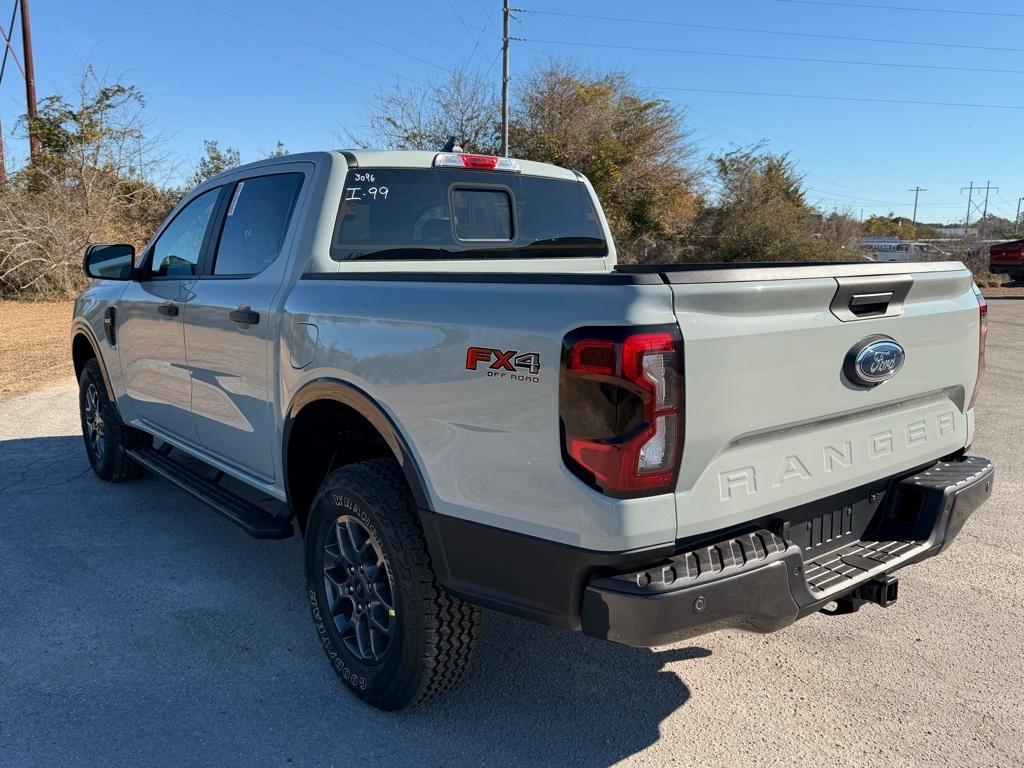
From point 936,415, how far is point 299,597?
2.88m

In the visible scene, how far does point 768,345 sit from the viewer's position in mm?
2246

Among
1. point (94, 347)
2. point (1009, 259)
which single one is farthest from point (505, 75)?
point (94, 347)

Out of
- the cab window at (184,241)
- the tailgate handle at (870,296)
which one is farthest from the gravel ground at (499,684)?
the cab window at (184,241)

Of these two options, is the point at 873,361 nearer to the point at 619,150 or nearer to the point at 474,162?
the point at 474,162

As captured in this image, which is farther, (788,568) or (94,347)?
(94,347)

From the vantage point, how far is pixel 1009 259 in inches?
902

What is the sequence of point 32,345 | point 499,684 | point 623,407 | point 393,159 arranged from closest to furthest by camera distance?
point 623,407 → point 499,684 → point 393,159 → point 32,345

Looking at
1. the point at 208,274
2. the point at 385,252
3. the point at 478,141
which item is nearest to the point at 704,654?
the point at 385,252

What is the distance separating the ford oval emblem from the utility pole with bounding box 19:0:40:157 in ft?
78.3

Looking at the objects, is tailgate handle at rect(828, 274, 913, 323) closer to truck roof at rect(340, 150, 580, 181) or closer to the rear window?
the rear window

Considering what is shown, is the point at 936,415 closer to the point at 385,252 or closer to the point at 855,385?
the point at 855,385

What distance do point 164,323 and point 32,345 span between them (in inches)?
396

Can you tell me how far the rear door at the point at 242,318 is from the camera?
346 centimetres

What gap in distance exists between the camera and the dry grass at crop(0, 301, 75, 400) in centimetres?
998
